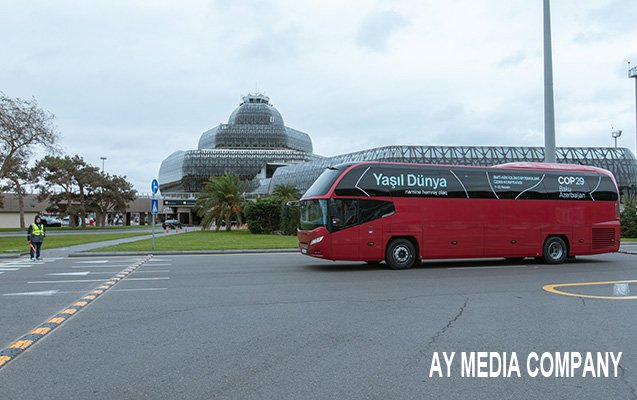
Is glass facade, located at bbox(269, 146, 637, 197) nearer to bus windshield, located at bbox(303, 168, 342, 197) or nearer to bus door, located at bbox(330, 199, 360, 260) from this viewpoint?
bus windshield, located at bbox(303, 168, 342, 197)

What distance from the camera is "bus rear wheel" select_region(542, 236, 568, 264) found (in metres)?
16.7

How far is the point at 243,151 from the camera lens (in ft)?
390

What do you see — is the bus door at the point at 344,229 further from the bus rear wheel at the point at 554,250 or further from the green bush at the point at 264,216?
the green bush at the point at 264,216

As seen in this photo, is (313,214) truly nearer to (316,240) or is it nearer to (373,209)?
(316,240)

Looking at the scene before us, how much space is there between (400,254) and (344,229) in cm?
192

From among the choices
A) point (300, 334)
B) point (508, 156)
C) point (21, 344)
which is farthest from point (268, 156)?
point (21, 344)

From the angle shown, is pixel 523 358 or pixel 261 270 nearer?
pixel 523 358

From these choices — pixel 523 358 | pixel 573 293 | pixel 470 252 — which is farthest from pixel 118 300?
pixel 470 252

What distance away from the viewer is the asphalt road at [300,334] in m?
4.58

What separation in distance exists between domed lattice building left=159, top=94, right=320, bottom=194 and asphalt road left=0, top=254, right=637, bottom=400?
99.4 m

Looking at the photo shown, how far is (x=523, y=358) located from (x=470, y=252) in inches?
414

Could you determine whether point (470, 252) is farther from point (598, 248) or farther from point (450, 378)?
point (450, 378)

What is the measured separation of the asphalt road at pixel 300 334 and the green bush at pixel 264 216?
28.1 m

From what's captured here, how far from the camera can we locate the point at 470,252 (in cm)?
1569
